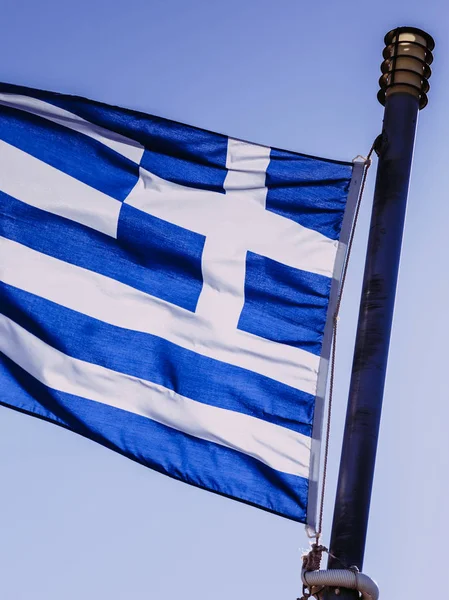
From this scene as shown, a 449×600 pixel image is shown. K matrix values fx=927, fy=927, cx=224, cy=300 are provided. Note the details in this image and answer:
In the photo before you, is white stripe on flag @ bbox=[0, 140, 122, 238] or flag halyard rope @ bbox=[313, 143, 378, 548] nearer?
flag halyard rope @ bbox=[313, 143, 378, 548]

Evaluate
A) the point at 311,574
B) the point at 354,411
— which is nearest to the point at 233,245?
the point at 354,411

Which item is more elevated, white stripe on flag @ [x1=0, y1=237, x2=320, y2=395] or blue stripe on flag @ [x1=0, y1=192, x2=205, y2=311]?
blue stripe on flag @ [x1=0, y1=192, x2=205, y2=311]

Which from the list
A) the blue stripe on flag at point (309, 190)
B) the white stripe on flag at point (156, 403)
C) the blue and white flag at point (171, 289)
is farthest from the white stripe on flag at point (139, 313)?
the blue stripe on flag at point (309, 190)

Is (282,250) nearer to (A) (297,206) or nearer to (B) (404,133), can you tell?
(A) (297,206)

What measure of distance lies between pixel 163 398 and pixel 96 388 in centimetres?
46

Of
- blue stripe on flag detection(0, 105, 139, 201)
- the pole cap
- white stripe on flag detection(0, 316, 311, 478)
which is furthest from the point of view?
blue stripe on flag detection(0, 105, 139, 201)

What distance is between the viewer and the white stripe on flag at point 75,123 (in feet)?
22.1

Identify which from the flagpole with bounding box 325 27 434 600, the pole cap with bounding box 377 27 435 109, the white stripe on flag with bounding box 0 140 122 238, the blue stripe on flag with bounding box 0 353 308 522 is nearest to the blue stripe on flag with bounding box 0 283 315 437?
the blue stripe on flag with bounding box 0 353 308 522

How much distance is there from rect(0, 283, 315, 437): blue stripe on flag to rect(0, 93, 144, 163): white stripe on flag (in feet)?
4.24

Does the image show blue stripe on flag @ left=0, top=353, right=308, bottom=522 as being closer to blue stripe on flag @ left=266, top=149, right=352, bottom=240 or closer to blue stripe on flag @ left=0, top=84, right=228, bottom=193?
blue stripe on flag @ left=266, top=149, right=352, bottom=240

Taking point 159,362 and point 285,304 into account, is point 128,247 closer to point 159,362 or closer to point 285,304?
point 159,362

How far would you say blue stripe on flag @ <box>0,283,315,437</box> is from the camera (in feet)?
20.6

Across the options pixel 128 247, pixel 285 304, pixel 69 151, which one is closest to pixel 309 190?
pixel 285 304

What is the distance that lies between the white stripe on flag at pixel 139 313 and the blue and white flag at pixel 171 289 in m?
0.01
